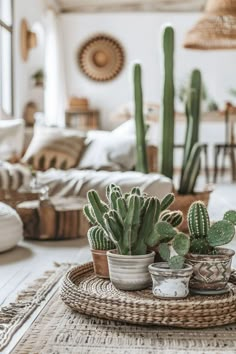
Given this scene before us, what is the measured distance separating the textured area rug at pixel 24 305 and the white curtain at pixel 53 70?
21.9ft

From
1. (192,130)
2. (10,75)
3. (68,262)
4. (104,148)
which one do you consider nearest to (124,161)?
(104,148)

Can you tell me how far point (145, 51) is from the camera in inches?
387

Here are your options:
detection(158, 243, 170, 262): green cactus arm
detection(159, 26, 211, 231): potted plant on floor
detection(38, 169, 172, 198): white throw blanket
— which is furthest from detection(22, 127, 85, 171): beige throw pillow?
detection(158, 243, 170, 262): green cactus arm

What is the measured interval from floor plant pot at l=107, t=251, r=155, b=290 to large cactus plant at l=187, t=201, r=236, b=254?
0.15 metres

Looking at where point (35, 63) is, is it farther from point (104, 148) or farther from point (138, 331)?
point (138, 331)

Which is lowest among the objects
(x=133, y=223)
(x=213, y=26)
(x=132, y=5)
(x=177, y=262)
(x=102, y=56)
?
(x=177, y=262)

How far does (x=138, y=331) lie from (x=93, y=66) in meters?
8.37

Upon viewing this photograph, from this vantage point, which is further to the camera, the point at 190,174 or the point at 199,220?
the point at 190,174

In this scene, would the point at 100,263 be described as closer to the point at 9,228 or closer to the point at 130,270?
the point at 130,270

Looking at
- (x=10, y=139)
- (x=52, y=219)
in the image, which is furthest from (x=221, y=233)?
(x=10, y=139)

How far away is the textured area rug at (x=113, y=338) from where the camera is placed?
1.68m

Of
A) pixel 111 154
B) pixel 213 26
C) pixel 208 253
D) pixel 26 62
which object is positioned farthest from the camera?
pixel 26 62

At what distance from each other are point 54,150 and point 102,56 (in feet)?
16.1

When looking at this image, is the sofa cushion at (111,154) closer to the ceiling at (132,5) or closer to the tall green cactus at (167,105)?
the tall green cactus at (167,105)
